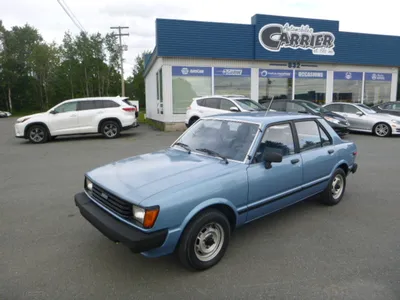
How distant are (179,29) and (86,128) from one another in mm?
6737

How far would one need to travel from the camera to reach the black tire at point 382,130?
12.8 m

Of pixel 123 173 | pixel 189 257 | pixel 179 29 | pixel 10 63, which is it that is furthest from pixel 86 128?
pixel 10 63

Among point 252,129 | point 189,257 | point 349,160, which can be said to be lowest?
point 189,257

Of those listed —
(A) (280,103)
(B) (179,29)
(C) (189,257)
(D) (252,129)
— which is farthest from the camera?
(B) (179,29)

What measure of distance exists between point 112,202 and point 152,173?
504 mm

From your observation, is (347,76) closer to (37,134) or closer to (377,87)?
(377,87)

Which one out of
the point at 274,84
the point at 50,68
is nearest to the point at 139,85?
the point at 50,68

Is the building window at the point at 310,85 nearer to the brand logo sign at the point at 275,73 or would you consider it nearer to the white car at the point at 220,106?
the brand logo sign at the point at 275,73

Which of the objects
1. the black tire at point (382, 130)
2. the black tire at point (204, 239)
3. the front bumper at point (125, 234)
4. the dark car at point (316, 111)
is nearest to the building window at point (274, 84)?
the dark car at point (316, 111)

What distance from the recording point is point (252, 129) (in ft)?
12.4

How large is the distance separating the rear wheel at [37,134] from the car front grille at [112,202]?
10.2m

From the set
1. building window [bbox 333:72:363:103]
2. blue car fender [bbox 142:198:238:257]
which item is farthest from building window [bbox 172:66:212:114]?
blue car fender [bbox 142:198:238:257]

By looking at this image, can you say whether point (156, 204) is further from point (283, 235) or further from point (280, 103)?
point (280, 103)

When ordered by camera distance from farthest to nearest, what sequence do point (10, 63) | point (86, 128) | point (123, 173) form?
point (10, 63), point (86, 128), point (123, 173)
